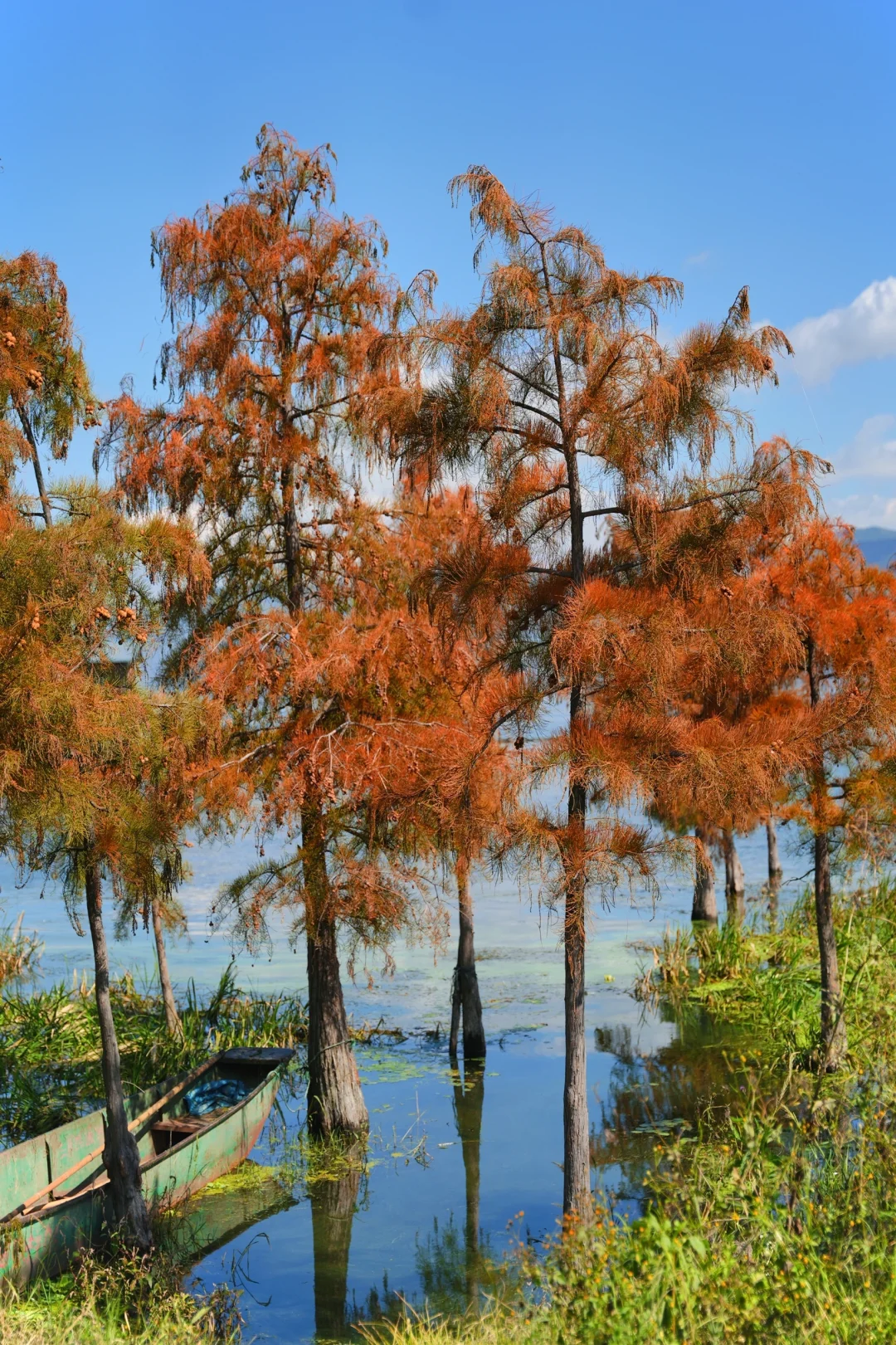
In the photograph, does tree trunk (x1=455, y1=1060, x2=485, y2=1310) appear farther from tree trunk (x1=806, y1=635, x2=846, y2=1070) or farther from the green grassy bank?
tree trunk (x1=806, y1=635, x2=846, y2=1070)

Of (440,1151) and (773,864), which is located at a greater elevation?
(773,864)

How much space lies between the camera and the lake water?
30.8 ft

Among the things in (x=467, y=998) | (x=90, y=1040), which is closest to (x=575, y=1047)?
(x=467, y=998)

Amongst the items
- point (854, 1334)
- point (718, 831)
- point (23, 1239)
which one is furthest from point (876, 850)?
point (718, 831)

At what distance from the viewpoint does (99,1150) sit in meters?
10.9

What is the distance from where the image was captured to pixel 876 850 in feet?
34.6

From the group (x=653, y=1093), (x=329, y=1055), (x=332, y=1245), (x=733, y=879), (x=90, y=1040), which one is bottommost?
(x=332, y=1245)

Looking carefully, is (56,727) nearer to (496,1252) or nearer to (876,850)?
(496,1252)

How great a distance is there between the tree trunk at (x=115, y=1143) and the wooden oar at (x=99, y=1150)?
60 centimetres

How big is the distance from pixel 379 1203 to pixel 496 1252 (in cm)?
138

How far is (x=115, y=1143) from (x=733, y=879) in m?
14.8

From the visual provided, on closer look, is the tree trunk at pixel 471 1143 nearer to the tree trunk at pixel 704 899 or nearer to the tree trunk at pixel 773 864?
the tree trunk at pixel 704 899

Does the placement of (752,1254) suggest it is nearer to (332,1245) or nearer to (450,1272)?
(450,1272)

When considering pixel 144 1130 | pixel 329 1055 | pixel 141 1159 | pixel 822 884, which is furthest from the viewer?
pixel 822 884
